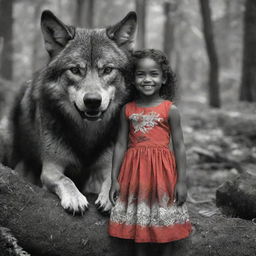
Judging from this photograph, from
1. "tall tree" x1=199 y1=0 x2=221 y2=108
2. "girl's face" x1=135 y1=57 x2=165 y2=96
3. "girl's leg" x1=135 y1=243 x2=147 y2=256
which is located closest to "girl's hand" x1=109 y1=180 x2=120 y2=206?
"girl's leg" x1=135 y1=243 x2=147 y2=256

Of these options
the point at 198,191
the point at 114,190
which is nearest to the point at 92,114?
the point at 114,190

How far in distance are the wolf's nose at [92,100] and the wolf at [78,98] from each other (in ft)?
0.34

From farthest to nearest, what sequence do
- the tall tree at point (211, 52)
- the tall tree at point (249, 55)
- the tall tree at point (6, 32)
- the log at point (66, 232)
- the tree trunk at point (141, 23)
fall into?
the tree trunk at point (141, 23) < the tall tree at point (6, 32) < the tall tree at point (211, 52) < the tall tree at point (249, 55) < the log at point (66, 232)

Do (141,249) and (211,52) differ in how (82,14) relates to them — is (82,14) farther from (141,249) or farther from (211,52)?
(141,249)

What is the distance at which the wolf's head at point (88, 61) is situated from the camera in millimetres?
3426

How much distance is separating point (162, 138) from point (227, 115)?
8076 mm

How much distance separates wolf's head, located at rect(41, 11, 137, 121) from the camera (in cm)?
343

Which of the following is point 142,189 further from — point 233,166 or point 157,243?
point 233,166

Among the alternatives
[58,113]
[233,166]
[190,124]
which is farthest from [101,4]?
[58,113]

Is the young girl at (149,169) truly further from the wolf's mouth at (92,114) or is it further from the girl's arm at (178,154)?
the wolf's mouth at (92,114)

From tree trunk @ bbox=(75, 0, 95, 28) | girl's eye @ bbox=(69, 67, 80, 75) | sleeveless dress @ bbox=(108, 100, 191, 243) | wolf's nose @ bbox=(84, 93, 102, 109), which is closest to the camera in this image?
sleeveless dress @ bbox=(108, 100, 191, 243)

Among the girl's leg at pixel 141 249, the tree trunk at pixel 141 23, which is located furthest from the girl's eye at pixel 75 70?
the tree trunk at pixel 141 23

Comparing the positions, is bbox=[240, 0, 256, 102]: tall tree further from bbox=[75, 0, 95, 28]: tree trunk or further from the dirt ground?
the dirt ground

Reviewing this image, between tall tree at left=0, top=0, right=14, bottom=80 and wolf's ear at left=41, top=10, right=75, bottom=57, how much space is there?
12169mm
